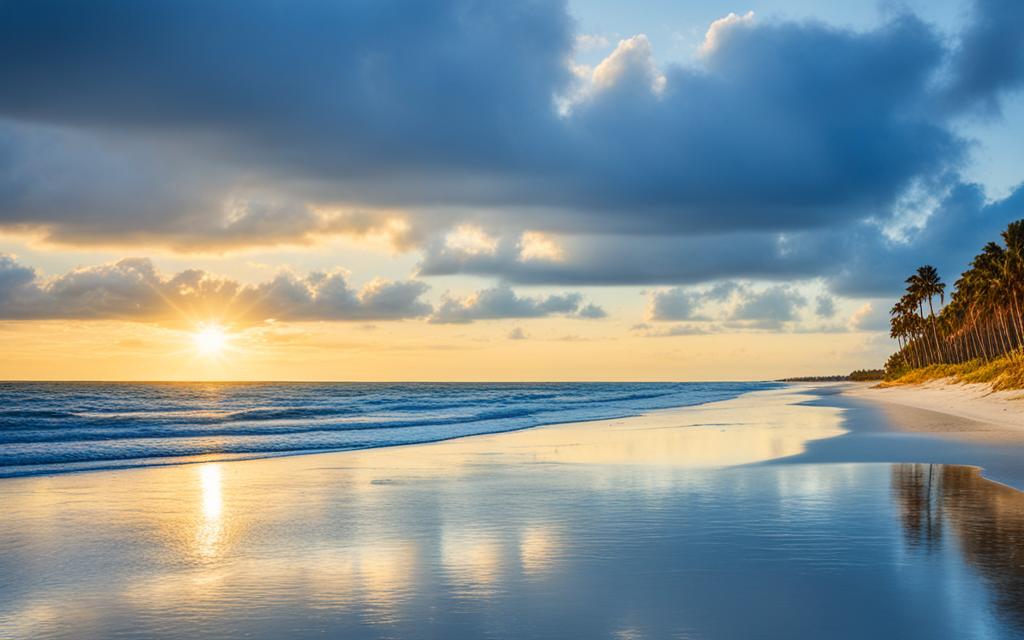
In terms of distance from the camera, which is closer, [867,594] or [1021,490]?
[867,594]

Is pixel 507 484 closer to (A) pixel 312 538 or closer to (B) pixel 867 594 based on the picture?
(A) pixel 312 538

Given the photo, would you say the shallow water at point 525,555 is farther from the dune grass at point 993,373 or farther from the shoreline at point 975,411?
the dune grass at point 993,373

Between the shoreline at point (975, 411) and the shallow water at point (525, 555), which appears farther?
the shoreline at point (975, 411)

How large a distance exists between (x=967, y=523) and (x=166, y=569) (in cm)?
1184

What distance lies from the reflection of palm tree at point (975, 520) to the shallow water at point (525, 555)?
0.06m

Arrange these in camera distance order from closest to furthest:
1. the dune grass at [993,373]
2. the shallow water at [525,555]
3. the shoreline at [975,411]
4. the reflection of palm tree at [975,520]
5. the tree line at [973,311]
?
the shallow water at [525,555], the reflection of palm tree at [975,520], the shoreline at [975,411], the dune grass at [993,373], the tree line at [973,311]

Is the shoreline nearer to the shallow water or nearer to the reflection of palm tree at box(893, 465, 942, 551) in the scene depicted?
the reflection of palm tree at box(893, 465, 942, 551)

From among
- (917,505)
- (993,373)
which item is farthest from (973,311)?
(917,505)

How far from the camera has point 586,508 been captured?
15.2 m

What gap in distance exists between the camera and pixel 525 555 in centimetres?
1122

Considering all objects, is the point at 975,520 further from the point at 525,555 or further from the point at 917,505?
the point at 525,555

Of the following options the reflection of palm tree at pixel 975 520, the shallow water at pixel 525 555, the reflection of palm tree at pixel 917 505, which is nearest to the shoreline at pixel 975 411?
the reflection of palm tree at pixel 917 505

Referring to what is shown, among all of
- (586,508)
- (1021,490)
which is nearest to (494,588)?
(586,508)

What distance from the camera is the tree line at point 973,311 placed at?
82812 mm
